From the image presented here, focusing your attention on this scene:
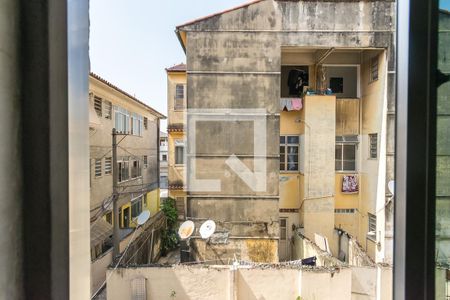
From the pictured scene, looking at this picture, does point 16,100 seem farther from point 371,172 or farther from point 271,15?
point 371,172

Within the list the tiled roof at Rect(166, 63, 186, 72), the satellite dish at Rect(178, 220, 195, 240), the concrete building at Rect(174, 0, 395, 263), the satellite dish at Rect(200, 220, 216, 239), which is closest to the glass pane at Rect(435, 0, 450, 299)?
the satellite dish at Rect(178, 220, 195, 240)

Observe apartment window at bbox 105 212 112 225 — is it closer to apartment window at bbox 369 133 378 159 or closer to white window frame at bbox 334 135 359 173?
white window frame at bbox 334 135 359 173

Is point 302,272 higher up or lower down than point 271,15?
lower down

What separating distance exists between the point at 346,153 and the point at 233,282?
3691 mm

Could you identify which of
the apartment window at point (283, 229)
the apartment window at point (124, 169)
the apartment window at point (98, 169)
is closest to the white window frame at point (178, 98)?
the apartment window at point (124, 169)

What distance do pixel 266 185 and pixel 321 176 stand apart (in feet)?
3.89

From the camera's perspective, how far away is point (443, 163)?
17.8 inches

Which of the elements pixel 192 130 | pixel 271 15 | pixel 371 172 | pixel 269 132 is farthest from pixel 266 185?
pixel 271 15

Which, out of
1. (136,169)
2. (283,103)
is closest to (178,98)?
(136,169)

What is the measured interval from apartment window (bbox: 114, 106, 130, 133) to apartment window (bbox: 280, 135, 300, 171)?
9.87 ft

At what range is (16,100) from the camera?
39 cm

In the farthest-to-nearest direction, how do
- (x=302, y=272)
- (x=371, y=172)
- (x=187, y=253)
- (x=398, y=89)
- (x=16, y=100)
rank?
(x=371, y=172) → (x=187, y=253) → (x=302, y=272) → (x=398, y=89) → (x=16, y=100)

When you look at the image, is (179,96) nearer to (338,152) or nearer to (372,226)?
(338,152)

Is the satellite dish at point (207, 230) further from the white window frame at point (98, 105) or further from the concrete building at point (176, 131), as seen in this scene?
the white window frame at point (98, 105)
